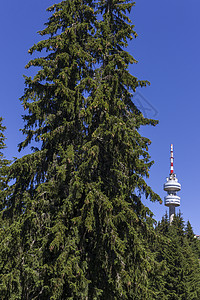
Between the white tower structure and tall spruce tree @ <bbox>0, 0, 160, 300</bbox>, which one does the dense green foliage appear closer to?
tall spruce tree @ <bbox>0, 0, 160, 300</bbox>

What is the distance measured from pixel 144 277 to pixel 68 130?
6.17 metres

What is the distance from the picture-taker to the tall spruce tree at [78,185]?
10844 millimetres

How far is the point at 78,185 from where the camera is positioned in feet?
36.9

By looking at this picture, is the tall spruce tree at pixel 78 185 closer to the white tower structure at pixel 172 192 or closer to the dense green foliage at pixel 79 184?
the dense green foliage at pixel 79 184

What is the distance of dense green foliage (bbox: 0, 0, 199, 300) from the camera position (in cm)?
1086

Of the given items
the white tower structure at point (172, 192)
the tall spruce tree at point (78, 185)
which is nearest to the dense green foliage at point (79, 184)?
the tall spruce tree at point (78, 185)

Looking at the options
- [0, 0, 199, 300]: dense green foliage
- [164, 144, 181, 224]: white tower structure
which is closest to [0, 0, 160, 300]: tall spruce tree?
[0, 0, 199, 300]: dense green foliage

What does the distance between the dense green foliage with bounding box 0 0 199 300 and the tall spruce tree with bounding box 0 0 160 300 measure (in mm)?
A: 37

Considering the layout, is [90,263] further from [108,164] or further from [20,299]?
[108,164]

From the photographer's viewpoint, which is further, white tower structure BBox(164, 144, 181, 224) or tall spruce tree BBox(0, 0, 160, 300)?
white tower structure BBox(164, 144, 181, 224)

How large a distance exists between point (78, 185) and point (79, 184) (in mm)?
75

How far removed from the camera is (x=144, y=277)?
11906mm

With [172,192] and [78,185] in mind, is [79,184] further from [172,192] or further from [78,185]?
[172,192]

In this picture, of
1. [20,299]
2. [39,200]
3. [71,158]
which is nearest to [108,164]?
[71,158]
